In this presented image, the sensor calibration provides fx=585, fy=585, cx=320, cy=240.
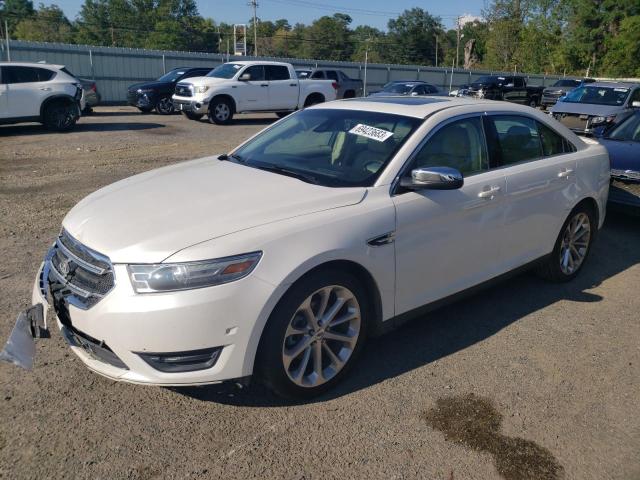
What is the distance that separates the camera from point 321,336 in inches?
131

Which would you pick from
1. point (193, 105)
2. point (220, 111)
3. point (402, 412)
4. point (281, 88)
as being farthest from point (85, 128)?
point (402, 412)

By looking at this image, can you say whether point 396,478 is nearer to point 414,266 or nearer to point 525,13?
point 414,266

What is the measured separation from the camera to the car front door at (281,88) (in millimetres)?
18297

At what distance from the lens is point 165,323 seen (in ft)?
9.21

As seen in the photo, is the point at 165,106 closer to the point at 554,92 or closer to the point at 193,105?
the point at 193,105

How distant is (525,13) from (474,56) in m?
19.9

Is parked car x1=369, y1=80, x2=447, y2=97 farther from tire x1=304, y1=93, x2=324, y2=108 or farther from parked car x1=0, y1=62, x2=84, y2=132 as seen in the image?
parked car x1=0, y1=62, x2=84, y2=132

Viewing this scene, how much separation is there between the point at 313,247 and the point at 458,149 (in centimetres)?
161

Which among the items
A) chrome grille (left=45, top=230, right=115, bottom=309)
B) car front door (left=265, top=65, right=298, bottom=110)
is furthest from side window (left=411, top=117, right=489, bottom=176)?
car front door (left=265, top=65, right=298, bottom=110)

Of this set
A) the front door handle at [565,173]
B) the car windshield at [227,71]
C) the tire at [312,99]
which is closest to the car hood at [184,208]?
the front door handle at [565,173]

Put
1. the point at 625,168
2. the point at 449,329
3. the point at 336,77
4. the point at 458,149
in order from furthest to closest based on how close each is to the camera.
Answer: the point at 336,77, the point at 625,168, the point at 449,329, the point at 458,149

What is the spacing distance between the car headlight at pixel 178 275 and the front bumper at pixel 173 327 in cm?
3

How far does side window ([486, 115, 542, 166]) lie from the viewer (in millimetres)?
4395

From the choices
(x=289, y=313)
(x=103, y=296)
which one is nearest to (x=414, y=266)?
(x=289, y=313)
